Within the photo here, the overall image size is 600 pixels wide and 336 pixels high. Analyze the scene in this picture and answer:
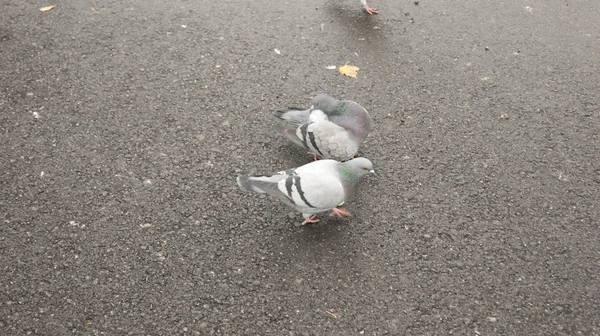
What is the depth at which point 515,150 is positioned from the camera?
385cm

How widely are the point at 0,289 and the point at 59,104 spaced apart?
1.68m

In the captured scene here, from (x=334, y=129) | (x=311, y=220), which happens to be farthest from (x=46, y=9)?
(x=311, y=220)

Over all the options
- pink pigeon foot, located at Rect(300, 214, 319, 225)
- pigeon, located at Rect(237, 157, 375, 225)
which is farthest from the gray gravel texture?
pigeon, located at Rect(237, 157, 375, 225)

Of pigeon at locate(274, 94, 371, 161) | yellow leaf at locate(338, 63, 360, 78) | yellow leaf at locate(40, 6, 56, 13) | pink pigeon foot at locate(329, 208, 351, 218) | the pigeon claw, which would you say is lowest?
yellow leaf at locate(40, 6, 56, 13)

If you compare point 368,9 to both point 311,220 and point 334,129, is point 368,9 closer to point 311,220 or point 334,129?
point 334,129

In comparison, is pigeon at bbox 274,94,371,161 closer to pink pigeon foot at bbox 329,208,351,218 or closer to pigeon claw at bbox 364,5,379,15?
pink pigeon foot at bbox 329,208,351,218

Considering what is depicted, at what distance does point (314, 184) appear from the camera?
2.91 meters

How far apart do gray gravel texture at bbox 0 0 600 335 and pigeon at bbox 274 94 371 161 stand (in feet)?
1.03

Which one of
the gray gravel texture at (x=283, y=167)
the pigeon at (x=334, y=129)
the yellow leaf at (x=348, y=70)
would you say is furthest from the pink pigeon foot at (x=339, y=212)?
the yellow leaf at (x=348, y=70)

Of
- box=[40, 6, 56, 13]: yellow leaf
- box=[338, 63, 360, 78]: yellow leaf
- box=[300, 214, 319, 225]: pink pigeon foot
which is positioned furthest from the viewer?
box=[40, 6, 56, 13]: yellow leaf

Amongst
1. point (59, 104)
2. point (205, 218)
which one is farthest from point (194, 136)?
point (59, 104)

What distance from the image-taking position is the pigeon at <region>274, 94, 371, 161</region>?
3.35m

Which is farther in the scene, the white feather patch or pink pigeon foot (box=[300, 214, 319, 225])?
the white feather patch

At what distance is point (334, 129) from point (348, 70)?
127 cm
